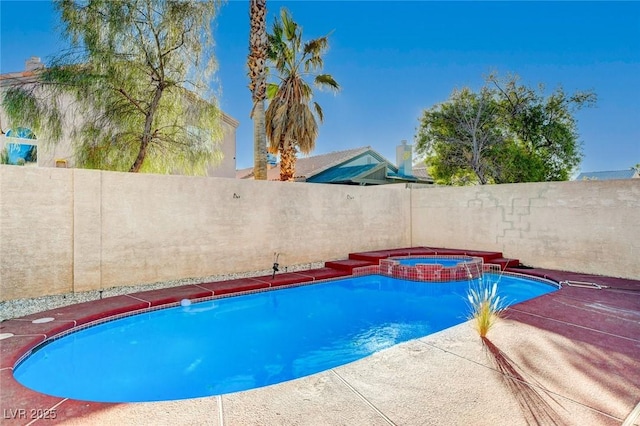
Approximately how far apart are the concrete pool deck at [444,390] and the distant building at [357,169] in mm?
14608

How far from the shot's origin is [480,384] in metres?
3.45

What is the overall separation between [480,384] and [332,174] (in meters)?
17.6

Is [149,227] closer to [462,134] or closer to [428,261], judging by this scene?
[428,261]

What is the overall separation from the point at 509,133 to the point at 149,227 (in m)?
17.8

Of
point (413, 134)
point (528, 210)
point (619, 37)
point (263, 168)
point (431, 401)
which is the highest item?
point (619, 37)

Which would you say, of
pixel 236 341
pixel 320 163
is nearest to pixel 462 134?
pixel 320 163

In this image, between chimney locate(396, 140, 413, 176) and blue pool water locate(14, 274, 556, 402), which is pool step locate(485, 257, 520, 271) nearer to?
blue pool water locate(14, 274, 556, 402)

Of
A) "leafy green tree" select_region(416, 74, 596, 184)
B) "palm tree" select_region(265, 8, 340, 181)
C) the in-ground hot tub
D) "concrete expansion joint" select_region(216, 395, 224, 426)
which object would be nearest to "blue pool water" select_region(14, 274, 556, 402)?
the in-ground hot tub

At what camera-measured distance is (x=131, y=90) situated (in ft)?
33.3

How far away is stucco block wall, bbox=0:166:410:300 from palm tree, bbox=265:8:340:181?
4.14 meters

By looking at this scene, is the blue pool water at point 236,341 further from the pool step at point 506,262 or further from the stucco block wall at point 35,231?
the stucco block wall at point 35,231

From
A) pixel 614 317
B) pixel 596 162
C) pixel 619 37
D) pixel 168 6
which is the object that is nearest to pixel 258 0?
pixel 168 6

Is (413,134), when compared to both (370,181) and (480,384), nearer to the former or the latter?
(370,181)

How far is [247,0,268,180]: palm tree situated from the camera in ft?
42.6
